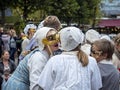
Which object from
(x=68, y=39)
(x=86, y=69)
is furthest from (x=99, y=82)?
(x=68, y=39)

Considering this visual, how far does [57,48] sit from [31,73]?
440 millimetres

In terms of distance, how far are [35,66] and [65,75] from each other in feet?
1.68

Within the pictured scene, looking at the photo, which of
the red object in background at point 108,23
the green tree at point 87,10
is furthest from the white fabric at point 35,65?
the red object in background at point 108,23

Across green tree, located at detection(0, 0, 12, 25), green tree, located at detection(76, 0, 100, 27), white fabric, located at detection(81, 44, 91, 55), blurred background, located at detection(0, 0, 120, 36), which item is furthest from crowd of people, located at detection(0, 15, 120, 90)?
green tree, located at detection(76, 0, 100, 27)

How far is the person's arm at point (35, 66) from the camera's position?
4871mm

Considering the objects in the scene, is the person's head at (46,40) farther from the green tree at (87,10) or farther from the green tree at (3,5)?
the green tree at (87,10)

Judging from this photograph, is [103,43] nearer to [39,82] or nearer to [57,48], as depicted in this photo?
[57,48]

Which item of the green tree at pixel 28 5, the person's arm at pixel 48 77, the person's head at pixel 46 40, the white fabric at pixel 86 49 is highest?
the person's head at pixel 46 40

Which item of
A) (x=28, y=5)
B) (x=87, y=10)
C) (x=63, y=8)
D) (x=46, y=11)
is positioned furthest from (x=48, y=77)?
(x=87, y=10)

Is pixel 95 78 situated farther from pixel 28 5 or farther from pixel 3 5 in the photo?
pixel 28 5

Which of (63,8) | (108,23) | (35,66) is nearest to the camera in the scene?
(35,66)

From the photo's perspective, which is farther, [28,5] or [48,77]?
[28,5]

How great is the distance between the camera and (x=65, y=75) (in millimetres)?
4531

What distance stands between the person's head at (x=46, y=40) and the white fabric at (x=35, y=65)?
0.10 meters
